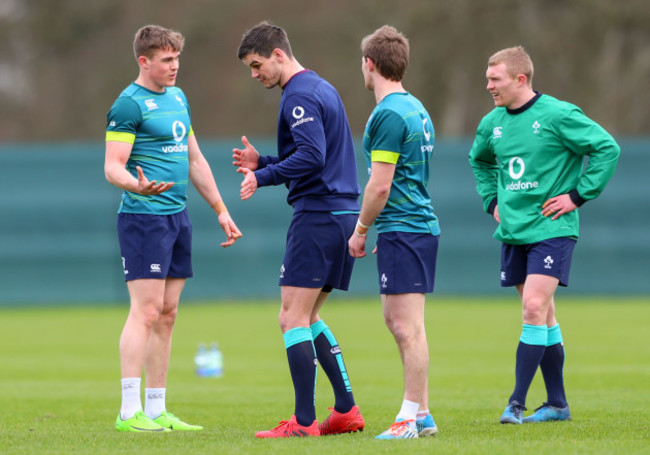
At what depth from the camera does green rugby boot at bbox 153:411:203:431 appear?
6.99 m

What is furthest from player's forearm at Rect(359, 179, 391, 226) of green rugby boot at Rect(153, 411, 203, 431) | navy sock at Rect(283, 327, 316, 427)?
green rugby boot at Rect(153, 411, 203, 431)

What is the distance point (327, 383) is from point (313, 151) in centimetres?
399

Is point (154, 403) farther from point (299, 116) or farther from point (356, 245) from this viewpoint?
point (299, 116)

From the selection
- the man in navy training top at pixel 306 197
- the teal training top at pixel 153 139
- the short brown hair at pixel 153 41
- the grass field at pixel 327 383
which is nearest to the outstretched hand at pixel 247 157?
the man in navy training top at pixel 306 197

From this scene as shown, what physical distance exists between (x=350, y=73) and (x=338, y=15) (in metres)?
2.40

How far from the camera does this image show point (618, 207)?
19.4 m

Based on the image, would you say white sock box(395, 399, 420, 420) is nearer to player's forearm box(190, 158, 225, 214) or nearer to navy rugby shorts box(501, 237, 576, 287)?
navy rugby shorts box(501, 237, 576, 287)

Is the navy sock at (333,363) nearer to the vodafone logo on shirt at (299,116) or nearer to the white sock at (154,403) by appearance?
the white sock at (154,403)

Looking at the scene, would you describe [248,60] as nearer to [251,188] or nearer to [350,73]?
[251,188]

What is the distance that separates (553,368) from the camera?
7430 mm

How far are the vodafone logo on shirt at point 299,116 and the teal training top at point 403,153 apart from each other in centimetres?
35

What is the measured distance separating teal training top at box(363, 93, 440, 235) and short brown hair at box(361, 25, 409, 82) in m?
0.15

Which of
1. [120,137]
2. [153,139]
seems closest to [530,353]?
[153,139]

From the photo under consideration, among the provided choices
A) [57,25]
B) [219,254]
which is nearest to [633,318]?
[219,254]
